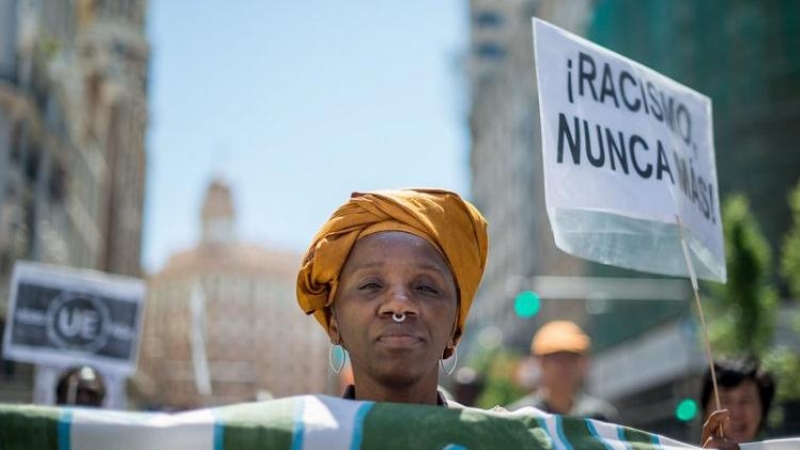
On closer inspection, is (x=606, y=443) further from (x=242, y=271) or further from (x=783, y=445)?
(x=242, y=271)

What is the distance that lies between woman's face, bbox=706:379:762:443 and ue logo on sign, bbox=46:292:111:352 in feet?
19.7

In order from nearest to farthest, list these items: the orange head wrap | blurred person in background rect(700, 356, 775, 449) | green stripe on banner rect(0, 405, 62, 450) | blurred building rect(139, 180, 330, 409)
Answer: green stripe on banner rect(0, 405, 62, 450)
the orange head wrap
blurred person in background rect(700, 356, 775, 449)
blurred building rect(139, 180, 330, 409)

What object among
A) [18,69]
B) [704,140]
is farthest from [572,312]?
[704,140]

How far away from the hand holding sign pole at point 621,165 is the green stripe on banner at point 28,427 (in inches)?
61.1

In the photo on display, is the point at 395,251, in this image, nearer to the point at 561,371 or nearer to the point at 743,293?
the point at 561,371

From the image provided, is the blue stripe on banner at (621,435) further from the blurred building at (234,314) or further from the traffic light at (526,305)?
the blurred building at (234,314)

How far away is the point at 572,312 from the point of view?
5459 centimetres

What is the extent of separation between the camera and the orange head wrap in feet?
8.82

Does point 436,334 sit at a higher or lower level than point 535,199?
lower

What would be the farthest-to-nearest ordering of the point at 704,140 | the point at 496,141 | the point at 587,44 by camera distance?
the point at 496,141 → the point at 704,140 → the point at 587,44

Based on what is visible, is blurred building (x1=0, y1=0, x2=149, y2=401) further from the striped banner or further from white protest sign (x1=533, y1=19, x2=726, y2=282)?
the striped banner

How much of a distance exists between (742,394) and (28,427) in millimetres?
3008

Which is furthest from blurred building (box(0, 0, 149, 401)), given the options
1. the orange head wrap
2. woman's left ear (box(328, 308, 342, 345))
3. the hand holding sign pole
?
the orange head wrap

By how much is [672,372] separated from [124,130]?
3428 cm
